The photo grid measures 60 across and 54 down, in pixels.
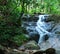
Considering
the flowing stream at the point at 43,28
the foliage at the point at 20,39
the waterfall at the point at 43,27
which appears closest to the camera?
the foliage at the point at 20,39

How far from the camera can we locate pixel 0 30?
44.3ft

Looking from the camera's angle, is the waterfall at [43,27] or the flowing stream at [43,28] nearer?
the flowing stream at [43,28]

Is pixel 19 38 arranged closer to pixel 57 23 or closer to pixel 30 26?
pixel 30 26

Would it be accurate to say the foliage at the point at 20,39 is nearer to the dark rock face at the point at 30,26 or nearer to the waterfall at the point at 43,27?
the dark rock face at the point at 30,26

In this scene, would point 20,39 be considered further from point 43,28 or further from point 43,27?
point 43,27

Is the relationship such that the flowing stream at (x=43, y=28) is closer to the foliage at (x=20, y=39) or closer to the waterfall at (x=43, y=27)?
the waterfall at (x=43, y=27)

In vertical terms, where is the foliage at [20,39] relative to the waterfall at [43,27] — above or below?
above

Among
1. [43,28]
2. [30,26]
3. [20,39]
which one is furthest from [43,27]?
[20,39]

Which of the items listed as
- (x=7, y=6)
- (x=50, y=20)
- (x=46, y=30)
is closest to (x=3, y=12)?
(x=7, y=6)

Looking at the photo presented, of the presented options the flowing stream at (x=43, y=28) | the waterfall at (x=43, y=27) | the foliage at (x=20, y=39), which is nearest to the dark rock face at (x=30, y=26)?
the flowing stream at (x=43, y=28)

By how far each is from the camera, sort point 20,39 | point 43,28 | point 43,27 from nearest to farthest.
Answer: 1. point 20,39
2. point 43,28
3. point 43,27

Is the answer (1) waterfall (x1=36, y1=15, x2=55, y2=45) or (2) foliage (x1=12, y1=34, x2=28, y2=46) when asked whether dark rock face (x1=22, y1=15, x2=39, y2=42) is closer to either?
(1) waterfall (x1=36, y1=15, x2=55, y2=45)

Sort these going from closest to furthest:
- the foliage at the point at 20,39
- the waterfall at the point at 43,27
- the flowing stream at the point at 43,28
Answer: the foliage at the point at 20,39
the flowing stream at the point at 43,28
the waterfall at the point at 43,27

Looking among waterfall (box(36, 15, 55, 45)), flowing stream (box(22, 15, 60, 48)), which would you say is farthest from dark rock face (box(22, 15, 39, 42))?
waterfall (box(36, 15, 55, 45))
